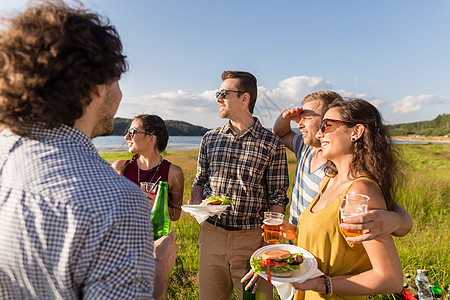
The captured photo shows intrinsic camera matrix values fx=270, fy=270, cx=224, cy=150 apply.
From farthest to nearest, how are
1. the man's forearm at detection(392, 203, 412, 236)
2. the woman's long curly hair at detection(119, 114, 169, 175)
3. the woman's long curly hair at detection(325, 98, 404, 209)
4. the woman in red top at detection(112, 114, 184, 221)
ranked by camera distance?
the woman's long curly hair at detection(119, 114, 169, 175), the woman in red top at detection(112, 114, 184, 221), the woman's long curly hair at detection(325, 98, 404, 209), the man's forearm at detection(392, 203, 412, 236)

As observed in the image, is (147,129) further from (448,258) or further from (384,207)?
(448,258)

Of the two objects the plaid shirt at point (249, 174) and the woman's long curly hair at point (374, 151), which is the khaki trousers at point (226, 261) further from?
the woman's long curly hair at point (374, 151)

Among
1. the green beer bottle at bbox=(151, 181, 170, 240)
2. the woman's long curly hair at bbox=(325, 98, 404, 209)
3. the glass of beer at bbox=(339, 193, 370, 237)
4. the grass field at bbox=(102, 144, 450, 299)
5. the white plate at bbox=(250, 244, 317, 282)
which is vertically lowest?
the grass field at bbox=(102, 144, 450, 299)

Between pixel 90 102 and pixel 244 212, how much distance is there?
258 centimetres

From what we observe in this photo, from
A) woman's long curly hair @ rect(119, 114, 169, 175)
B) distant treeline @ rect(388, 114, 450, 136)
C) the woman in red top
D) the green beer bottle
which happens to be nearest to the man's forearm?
the green beer bottle

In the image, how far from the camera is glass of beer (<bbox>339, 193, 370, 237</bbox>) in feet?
5.77

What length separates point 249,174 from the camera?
138 inches

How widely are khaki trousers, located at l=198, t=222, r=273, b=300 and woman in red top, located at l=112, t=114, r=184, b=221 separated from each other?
66 cm

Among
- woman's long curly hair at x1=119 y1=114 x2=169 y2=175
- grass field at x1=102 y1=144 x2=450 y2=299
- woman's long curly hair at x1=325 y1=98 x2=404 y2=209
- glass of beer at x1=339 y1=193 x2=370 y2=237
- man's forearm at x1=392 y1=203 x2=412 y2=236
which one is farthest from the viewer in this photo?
grass field at x1=102 y1=144 x2=450 y2=299

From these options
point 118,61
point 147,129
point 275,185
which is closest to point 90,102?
point 118,61

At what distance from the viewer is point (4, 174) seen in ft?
3.65

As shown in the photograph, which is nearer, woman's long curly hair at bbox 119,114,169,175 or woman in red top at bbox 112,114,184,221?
woman in red top at bbox 112,114,184,221

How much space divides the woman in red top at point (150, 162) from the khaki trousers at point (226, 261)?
66 cm

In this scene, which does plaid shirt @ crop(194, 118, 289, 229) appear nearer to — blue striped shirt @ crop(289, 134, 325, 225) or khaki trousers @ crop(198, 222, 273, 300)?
khaki trousers @ crop(198, 222, 273, 300)
